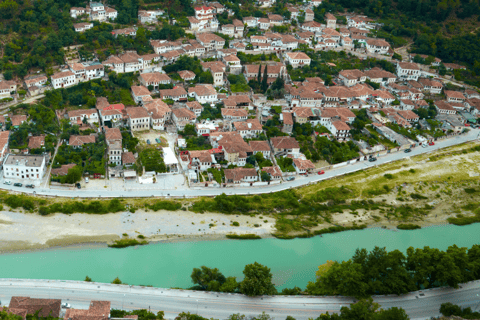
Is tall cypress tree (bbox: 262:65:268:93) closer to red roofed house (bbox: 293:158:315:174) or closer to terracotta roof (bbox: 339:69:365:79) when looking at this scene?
terracotta roof (bbox: 339:69:365:79)

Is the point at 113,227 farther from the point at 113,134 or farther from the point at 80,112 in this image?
the point at 80,112

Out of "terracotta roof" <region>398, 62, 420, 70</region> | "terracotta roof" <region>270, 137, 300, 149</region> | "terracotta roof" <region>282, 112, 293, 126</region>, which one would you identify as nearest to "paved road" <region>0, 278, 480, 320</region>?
"terracotta roof" <region>270, 137, 300, 149</region>

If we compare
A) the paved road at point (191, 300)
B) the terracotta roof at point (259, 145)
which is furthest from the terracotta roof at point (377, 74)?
the paved road at point (191, 300)

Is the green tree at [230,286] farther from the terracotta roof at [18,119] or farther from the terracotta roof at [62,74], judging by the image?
the terracotta roof at [62,74]

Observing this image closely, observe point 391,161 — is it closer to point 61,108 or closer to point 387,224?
point 387,224

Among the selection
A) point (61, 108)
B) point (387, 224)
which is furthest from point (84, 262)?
point (387, 224)

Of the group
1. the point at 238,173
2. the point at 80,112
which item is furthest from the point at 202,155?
the point at 80,112
